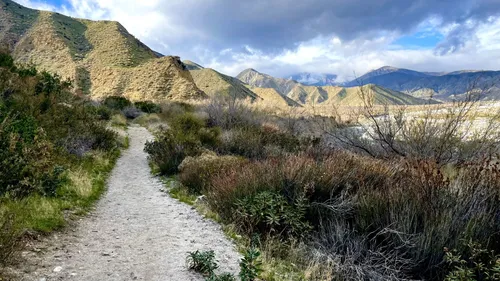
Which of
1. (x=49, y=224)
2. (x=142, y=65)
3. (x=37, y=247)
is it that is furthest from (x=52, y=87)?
(x=142, y=65)

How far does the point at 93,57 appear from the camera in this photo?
204 ft

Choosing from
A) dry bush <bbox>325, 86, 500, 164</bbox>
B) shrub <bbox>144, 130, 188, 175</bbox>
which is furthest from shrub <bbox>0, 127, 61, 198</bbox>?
dry bush <bbox>325, 86, 500, 164</bbox>

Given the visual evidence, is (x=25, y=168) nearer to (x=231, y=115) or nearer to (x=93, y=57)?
(x=231, y=115)

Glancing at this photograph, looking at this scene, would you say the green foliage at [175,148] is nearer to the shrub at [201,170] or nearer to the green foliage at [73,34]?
the shrub at [201,170]

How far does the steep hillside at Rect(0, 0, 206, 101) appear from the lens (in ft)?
183

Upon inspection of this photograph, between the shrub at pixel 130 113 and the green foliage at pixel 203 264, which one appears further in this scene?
the shrub at pixel 130 113

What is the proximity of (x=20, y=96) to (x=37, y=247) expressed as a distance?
23.1 ft

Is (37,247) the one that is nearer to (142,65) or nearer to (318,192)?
(318,192)

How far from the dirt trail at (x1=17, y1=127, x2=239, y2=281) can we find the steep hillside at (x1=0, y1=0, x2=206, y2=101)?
4849 cm

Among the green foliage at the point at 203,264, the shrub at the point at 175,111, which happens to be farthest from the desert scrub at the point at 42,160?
the shrub at the point at 175,111

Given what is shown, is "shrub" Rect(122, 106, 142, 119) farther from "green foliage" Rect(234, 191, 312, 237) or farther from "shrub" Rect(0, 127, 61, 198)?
"green foliage" Rect(234, 191, 312, 237)

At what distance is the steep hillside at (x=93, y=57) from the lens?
55.7 m

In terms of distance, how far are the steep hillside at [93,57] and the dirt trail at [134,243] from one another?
48.5 meters

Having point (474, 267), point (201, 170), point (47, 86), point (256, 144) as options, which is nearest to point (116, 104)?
point (47, 86)
